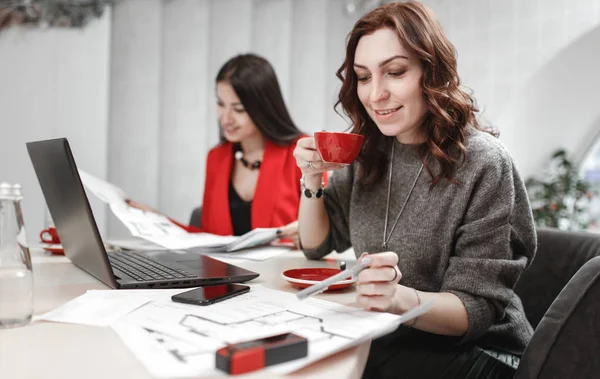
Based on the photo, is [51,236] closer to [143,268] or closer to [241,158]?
[143,268]

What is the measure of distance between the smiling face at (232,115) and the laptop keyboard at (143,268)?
3.28 ft

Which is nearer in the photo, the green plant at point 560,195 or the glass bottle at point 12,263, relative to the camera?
the glass bottle at point 12,263

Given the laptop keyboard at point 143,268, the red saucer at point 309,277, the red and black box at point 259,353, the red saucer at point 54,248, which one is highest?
the red and black box at point 259,353

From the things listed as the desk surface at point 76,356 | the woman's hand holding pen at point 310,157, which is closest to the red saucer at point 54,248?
the desk surface at point 76,356

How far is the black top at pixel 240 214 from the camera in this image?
7.29ft

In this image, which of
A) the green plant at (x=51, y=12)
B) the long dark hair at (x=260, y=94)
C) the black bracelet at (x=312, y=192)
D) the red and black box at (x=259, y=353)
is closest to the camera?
the red and black box at (x=259, y=353)

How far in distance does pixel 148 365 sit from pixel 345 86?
A: 89 centimetres

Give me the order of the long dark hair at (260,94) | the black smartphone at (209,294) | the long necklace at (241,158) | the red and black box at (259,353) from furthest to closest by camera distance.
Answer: the long necklace at (241,158), the long dark hair at (260,94), the black smartphone at (209,294), the red and black box at (259,353)

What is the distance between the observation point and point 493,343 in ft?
3.67

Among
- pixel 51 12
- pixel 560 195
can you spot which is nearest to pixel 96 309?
pixel 51 12

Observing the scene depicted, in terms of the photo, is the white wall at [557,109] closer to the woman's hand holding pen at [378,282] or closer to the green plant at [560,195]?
the green plant at [560,195]

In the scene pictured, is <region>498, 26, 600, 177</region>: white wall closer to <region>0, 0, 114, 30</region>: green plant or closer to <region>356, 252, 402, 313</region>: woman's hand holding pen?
<region>0, 0, 114, 30</region>: green plant

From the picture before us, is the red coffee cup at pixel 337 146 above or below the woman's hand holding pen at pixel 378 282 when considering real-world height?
above

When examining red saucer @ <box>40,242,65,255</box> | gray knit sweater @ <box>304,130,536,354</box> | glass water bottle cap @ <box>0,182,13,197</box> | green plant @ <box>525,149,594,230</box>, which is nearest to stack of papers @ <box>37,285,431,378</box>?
glass water bottle cap @ <box>0,182,13,197</box>
